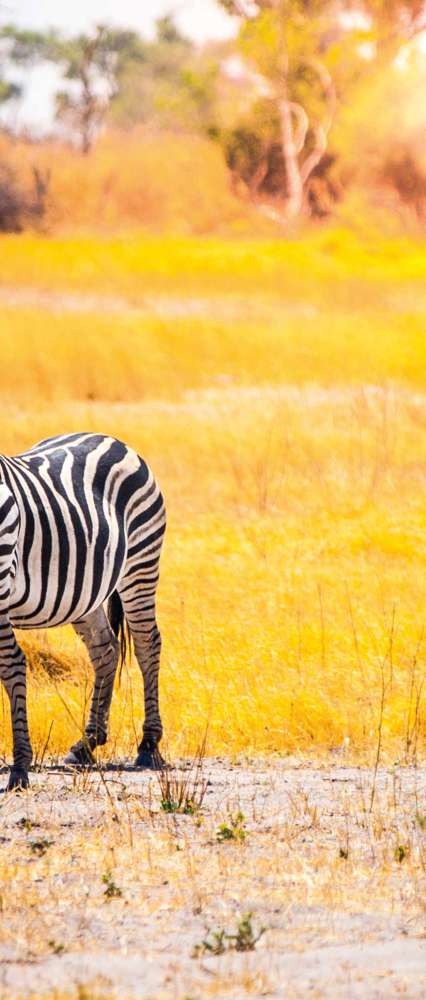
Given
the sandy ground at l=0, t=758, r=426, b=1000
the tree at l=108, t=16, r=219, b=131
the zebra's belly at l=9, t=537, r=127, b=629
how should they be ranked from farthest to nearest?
1. the tree at l=108, t=16, r=219, b=131
2. the zebra's belly at l=9, t=537, r=127, b=629
3. the sandy ground at l=0, t=758, r=426, b=1000

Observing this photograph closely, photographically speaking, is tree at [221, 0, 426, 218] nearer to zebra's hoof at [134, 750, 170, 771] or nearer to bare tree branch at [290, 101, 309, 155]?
bare tree branch at [290, 101, 309, 155]

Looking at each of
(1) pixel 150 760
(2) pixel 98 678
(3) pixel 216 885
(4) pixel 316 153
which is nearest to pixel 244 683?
(2) pixel 98 678

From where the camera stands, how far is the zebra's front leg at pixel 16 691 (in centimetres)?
582

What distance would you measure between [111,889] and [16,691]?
1.38 meters

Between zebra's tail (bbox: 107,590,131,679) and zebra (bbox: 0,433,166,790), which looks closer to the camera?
zebra (bbox: 0,433,166,790)

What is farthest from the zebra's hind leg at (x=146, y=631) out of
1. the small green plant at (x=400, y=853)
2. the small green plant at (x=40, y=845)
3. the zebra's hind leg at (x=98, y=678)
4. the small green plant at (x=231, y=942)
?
the small green plant at (x=231, y=942)

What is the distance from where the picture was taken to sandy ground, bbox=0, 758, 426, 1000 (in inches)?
157

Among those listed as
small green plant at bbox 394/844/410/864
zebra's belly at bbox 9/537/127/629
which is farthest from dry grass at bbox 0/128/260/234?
small green plant at bbox 394/844/410/864

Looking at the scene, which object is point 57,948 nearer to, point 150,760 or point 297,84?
point 150,760

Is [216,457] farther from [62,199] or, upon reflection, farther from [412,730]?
[62,199]

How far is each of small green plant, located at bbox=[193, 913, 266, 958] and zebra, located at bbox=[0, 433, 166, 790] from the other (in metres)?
1.73

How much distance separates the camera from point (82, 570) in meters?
6.24

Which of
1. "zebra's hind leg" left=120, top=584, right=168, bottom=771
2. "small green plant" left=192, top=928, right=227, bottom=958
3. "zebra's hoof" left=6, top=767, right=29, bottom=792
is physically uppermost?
"zebra's hind leg" left=120, top=584, right=168, bottom=771

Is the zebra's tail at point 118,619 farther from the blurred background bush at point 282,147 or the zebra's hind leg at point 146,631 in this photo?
the blurred background bush at point 282,147
